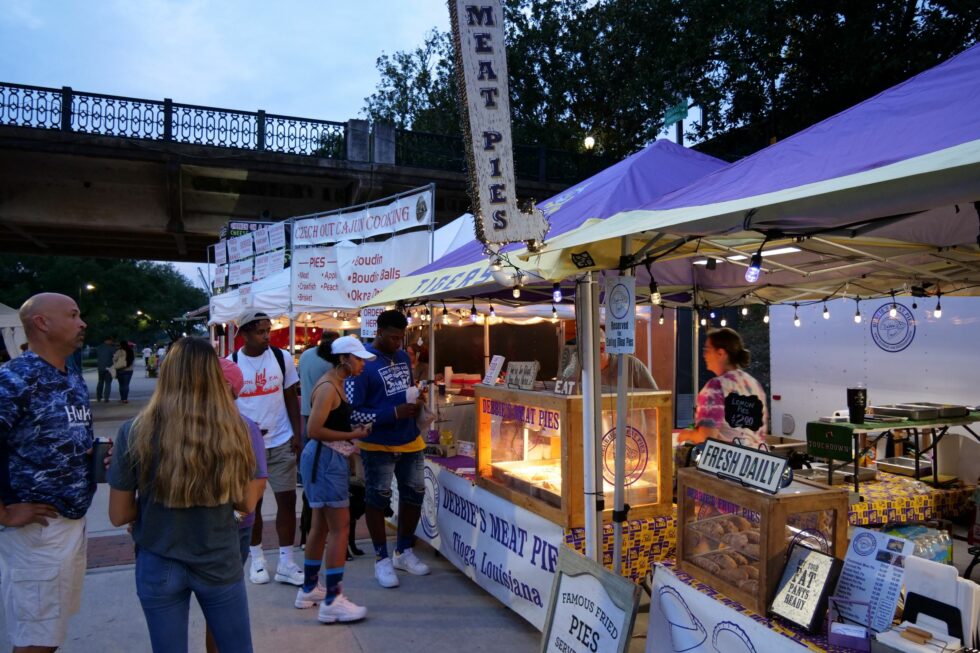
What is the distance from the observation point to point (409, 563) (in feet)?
17.3

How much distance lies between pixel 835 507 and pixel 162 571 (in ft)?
9.35

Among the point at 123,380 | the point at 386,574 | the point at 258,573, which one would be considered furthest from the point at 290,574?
the point at 123,380

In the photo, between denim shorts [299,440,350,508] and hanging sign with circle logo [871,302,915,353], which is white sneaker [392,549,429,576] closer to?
denim shorts [299,440,350,508]

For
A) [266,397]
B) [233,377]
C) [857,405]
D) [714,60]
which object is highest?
[714,60]

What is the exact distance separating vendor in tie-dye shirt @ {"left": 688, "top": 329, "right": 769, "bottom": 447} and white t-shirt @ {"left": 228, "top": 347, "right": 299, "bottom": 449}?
314cm

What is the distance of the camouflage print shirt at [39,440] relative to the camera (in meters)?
2.67

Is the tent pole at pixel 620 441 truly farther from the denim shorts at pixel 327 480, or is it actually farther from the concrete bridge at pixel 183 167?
the concrete bridge at pixel 183 167

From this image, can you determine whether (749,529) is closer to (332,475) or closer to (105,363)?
(332,475)

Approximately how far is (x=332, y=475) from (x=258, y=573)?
141cm

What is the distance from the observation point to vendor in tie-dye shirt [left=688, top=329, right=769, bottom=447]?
13.9ft

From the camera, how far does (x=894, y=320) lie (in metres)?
7.86

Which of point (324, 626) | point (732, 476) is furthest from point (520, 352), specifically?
point (732, 476)

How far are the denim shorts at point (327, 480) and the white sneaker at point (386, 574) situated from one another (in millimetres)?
922

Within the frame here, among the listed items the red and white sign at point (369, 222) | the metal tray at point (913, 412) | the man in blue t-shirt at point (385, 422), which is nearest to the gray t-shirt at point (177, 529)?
the man in blue t-shirt at point (385, 422)
